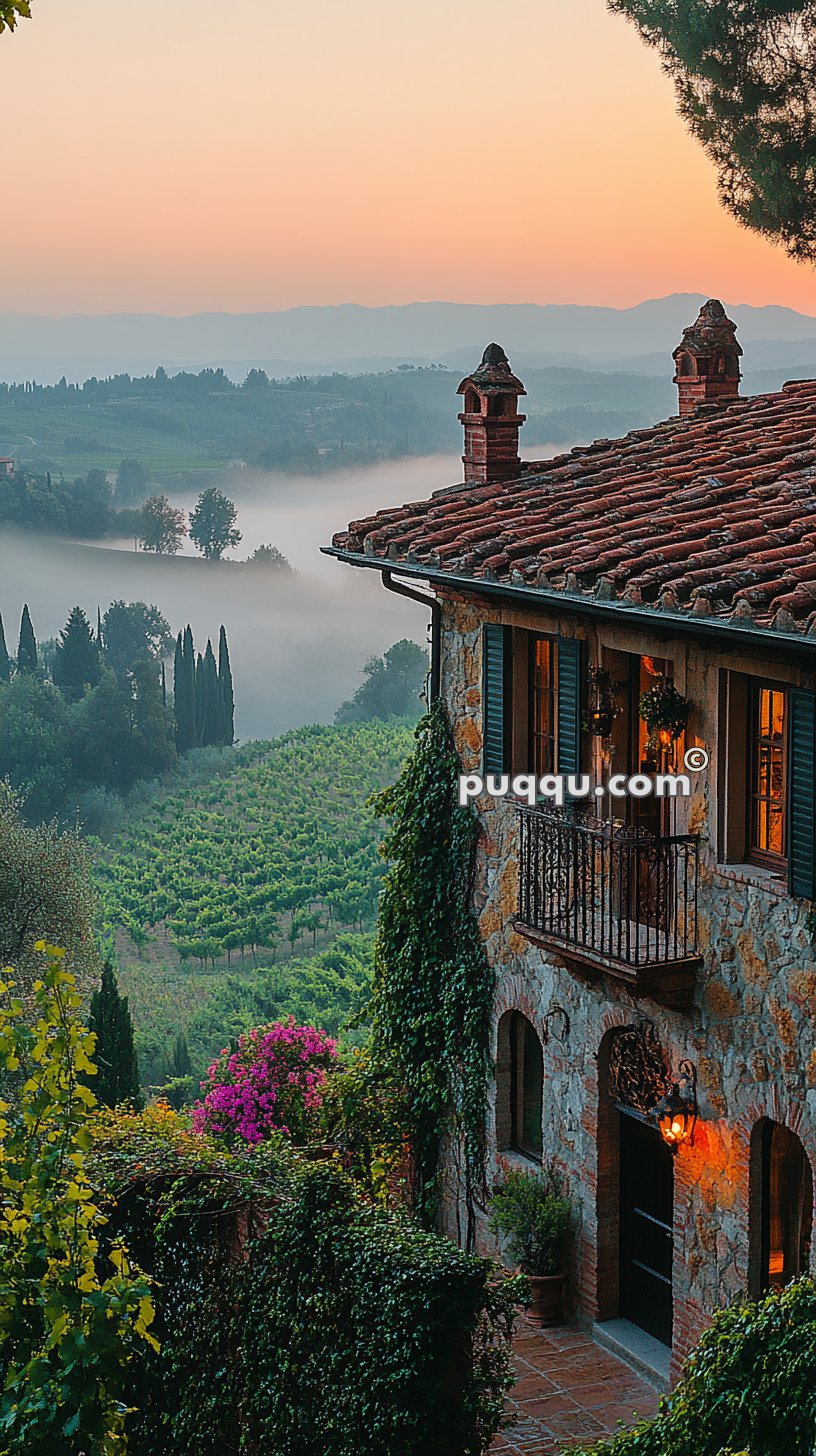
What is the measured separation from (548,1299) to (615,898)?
3.34 m

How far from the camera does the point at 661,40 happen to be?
56.8 feet

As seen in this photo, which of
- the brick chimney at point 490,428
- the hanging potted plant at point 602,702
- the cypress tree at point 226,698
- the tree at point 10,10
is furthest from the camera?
the cypress tree at point 226,698

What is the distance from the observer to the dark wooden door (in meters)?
12.1

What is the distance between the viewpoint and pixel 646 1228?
12.3 meters

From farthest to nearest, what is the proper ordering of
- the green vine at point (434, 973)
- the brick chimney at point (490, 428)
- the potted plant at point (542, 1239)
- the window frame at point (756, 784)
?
the brick chimney at point (490, 428) < the green vine at point (434, 973) < the potted plant at point (542, 1239) < the window frame at point (756, 784)

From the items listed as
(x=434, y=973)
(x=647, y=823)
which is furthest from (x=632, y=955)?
(x=434, y=973)

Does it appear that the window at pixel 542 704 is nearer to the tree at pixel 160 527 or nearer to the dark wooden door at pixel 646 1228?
the dark wooden door at pixel 646 1228

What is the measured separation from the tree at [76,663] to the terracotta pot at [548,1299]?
253ft

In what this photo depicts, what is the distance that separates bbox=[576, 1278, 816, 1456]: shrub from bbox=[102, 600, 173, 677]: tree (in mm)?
91866

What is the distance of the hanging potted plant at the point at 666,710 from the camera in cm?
1081

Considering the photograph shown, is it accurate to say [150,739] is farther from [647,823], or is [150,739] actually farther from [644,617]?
[644,617]

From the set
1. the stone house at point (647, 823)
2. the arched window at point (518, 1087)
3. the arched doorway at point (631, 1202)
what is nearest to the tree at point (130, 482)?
the stone house at point (647, 823)

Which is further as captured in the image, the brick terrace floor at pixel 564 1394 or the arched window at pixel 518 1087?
the arched window at pixel 518 1087

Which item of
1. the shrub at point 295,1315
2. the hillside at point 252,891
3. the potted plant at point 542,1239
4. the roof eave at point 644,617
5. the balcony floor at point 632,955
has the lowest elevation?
the hillside at point 252,891
